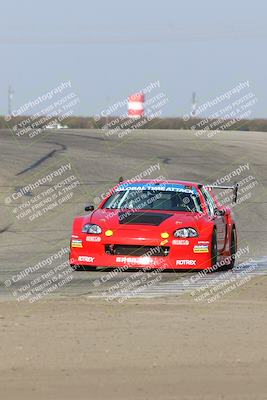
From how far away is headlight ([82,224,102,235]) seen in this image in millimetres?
16297

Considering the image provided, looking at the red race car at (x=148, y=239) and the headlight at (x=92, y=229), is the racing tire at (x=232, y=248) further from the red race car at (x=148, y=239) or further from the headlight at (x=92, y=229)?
the headlight at (x=92, y=229)

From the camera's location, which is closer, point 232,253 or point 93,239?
point 93,239

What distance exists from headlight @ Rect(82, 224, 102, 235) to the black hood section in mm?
361

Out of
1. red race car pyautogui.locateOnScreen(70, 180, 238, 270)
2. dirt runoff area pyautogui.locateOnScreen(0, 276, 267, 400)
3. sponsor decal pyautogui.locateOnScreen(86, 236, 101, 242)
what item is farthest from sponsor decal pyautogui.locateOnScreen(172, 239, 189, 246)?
dirt runoff area pyautogui.locateOnScreen(0, 276, 267, 400)

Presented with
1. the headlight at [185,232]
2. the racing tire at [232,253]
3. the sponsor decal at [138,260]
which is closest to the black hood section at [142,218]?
the headlight at [185,232]

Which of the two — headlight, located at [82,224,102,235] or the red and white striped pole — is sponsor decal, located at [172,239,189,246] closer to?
headlight, located at [82,224,102,235]

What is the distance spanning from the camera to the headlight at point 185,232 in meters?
16.4

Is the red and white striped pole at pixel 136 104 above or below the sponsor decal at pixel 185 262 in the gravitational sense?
below

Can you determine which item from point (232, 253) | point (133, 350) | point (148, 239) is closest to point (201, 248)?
point (148, 239)

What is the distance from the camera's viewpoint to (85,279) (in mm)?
15594

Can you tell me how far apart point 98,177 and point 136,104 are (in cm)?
6046

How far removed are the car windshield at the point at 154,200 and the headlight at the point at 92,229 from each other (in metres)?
1.01

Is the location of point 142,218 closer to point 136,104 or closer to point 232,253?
point 232,253

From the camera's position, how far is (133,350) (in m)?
9.30
